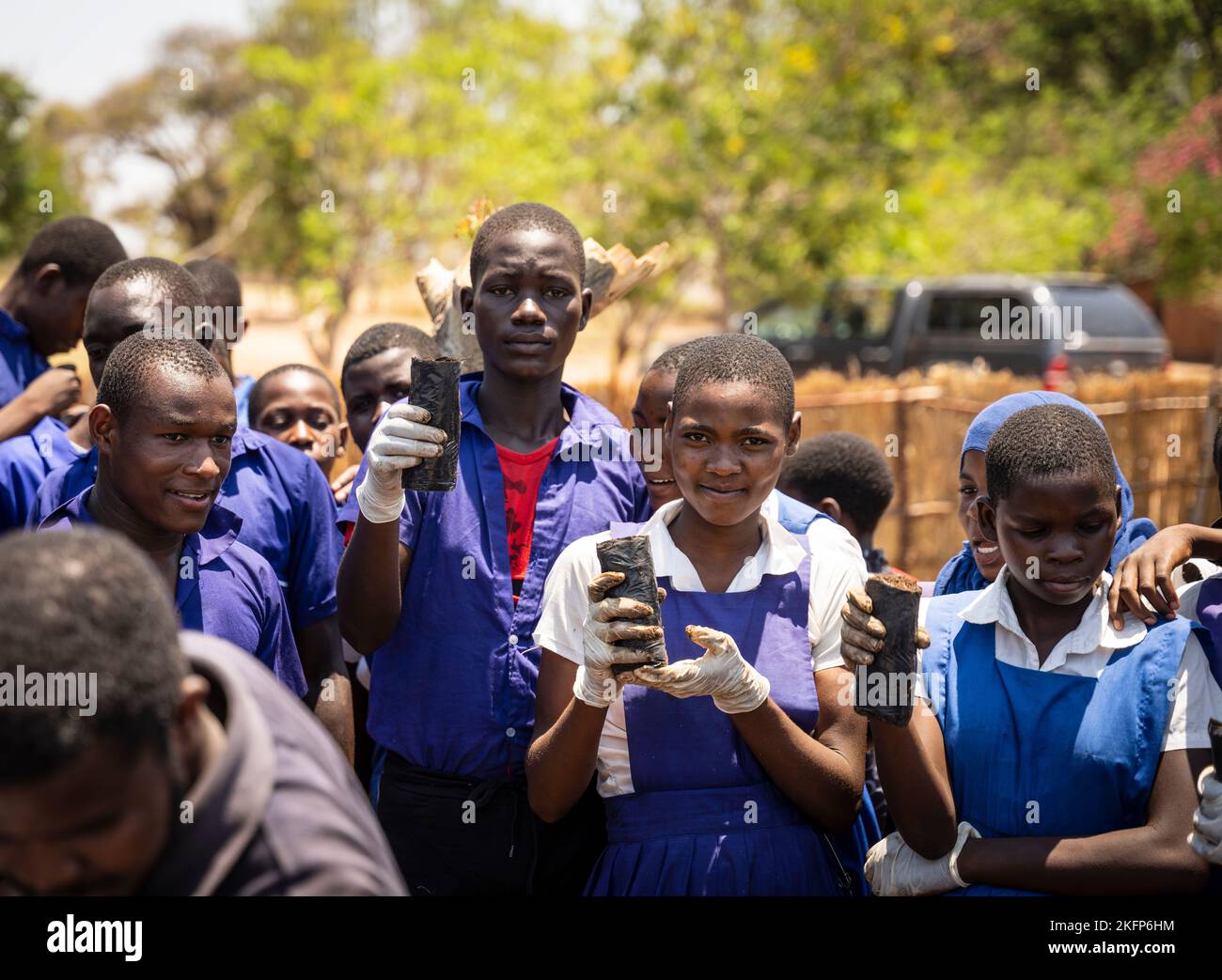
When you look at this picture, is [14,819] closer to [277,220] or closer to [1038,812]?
[1038,812]

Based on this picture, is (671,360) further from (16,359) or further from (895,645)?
(16,359)

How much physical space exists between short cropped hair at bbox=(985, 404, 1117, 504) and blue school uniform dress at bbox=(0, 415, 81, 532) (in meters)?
2.25

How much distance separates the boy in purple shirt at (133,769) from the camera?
1.27 m

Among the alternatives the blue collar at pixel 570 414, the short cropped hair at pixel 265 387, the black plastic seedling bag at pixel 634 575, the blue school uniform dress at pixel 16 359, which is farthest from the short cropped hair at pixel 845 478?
the blue school uniform dress at pixel 16 359

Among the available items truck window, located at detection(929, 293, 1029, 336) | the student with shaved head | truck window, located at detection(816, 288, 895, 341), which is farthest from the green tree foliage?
the student with shaved head

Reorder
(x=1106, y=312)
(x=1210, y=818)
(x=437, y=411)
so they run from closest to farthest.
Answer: (x=1210, y=818) → (x=437, y=411) → (x=1106, y=312)

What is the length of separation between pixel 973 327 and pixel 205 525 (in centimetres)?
1170

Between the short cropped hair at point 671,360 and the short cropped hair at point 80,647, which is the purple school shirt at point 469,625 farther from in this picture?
the short cropped hair at point 80,647

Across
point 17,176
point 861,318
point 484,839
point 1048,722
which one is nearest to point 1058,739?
point 1048,722

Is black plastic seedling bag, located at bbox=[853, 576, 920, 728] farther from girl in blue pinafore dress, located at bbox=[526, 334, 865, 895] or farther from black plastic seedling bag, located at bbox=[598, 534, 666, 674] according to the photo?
black plastic seedling bag, located at bbox=[598, 534, 666, 674]

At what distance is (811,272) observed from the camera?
12.0 meters

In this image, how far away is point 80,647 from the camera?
127 centimetres

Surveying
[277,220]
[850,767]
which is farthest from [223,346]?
[277,220]
